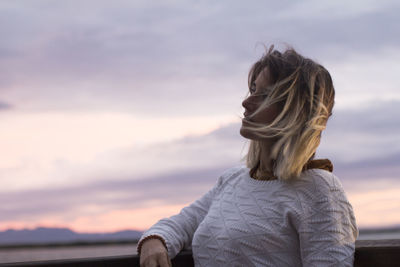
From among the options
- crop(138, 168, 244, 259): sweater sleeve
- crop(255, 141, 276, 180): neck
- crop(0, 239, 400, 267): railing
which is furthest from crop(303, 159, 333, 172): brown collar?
crop(138, 168, 244, 259): sweater sleeve

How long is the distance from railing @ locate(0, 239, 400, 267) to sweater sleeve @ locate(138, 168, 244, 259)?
276 mm

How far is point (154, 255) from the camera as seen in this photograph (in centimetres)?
209

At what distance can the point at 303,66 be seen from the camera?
226cm

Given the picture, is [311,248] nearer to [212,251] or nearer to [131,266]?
[212,251]

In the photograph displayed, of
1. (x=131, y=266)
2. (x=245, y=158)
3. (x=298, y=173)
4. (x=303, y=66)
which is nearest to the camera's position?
(x=131, y=266)

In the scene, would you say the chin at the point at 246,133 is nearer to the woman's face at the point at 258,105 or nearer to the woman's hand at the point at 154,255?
the woman's face at the point at 258,105

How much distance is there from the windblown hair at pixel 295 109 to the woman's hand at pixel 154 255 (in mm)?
543

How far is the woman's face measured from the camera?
2.22 m

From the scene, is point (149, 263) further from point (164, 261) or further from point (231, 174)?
point (231, 174)

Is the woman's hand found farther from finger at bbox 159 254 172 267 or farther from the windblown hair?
the windblown hair

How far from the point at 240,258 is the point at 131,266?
0.44 meters

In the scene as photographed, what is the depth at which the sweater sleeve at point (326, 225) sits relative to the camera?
6.48 feet

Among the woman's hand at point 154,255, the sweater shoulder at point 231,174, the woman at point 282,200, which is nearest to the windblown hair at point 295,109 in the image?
the woman at point 282,200

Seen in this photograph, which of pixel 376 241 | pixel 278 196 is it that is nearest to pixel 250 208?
pixel 278 196
